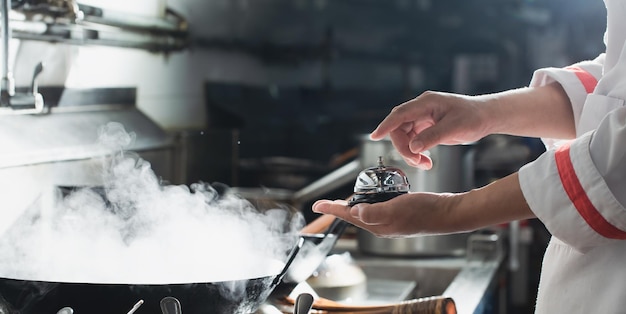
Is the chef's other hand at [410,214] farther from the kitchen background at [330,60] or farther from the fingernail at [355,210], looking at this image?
the kitchen background at [330,60]

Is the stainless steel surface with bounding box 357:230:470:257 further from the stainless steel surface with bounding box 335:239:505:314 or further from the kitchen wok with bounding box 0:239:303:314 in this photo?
the kitchen wok with bounding box 0:239:303:314

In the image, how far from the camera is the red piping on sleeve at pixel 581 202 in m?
→ 1.22

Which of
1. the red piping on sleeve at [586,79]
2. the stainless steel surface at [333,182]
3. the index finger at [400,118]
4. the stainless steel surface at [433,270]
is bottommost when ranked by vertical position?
the stainless steel surface at [433,270]

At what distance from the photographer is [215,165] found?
11.0 feet

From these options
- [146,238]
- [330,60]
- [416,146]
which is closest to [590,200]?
[416,146]

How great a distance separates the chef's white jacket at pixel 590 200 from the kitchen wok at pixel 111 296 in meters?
0.51

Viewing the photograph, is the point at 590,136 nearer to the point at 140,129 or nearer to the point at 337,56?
the point at 140,129

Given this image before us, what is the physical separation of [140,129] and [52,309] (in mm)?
1424

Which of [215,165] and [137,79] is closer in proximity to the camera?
[137,79]

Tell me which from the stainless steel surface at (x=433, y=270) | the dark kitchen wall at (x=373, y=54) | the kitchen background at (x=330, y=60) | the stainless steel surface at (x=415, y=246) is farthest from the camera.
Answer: the dark kitchen wall at (x=373, y=54)

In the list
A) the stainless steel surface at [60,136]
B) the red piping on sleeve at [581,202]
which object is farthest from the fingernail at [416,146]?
the stainless steel surface at [60,136]

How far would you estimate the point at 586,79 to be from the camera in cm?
Result: 172

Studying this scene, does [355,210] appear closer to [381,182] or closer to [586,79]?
[381,182]

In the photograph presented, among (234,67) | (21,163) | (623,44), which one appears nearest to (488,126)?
(623,44)
